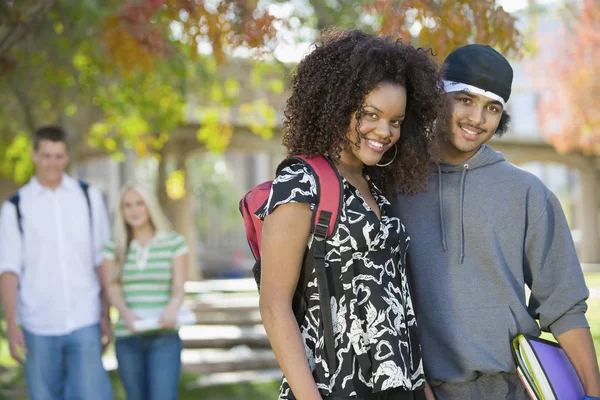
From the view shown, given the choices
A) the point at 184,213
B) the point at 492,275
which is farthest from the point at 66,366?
the point at 184,213

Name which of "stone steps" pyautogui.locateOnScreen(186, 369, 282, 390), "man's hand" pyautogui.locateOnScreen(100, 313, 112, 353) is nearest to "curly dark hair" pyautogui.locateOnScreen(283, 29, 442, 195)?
"man's hand" pyautogui.locateOnScreen(100, 313, 112, 353)

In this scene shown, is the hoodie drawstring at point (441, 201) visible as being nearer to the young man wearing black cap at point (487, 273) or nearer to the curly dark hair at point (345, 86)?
the young man wearing black cap at point (487, 273)

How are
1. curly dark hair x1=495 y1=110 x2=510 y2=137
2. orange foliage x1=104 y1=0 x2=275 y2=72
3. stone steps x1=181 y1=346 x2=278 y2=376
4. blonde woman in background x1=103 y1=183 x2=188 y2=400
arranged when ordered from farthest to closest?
stone steps x1=181 y1=346 x2=278 y2=376
orange foliage x1=104 y1=0 x2=275 y2=72
blonde woman in background x1=103 y1=183 x2=188 y2=400
curly dark hair x1=495 y1=110 x2=510 y2=137

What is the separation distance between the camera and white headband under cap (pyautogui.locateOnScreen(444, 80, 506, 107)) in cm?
289

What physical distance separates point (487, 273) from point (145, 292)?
3215 millimetres

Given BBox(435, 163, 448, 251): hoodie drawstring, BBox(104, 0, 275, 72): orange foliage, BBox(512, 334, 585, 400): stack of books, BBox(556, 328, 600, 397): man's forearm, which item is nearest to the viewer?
BBox(512, 334, 585, 400): stack of books

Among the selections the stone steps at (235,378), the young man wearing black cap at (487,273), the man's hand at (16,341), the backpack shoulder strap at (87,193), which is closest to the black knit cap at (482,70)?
the young man wearing black cap at (487,273)

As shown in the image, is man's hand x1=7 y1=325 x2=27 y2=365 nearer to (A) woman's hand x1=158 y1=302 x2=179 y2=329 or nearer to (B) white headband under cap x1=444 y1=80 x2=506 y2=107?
(A) woman's hand x1=158 y1=302 x2=179 y2=329

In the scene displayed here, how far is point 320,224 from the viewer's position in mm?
2328

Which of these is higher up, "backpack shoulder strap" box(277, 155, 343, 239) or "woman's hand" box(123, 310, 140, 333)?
"backpack shoulder strap" box(277, 155, 343, 239)

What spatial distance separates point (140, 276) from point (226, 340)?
19.3ft

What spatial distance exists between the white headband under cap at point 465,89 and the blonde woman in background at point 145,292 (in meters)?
3.03

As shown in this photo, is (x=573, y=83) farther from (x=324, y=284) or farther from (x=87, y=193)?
(x=324, y=284)

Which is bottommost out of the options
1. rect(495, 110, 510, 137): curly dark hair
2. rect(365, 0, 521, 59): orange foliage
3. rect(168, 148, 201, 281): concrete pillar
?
rect(168, 148, 201, 281): concrete pillar
